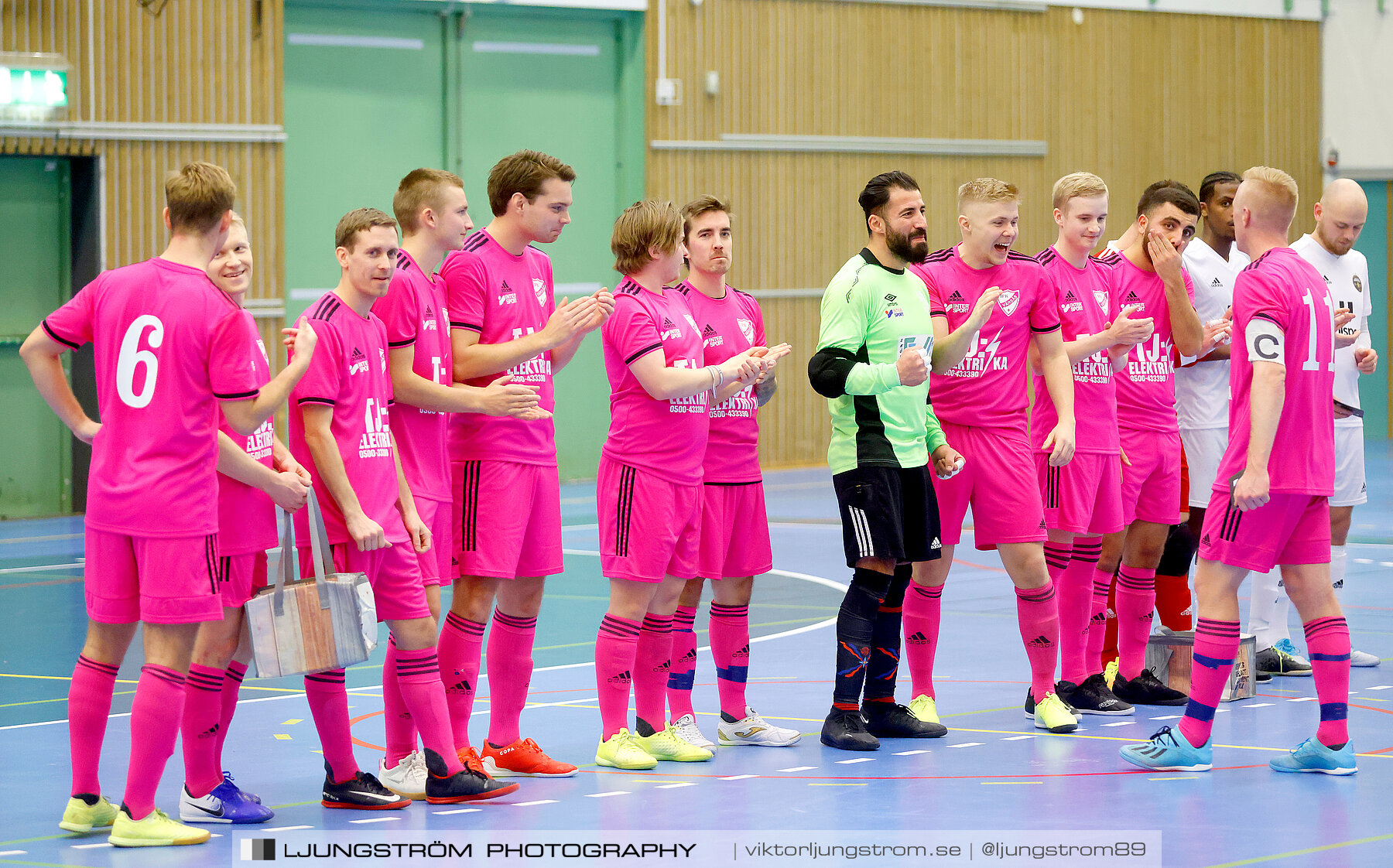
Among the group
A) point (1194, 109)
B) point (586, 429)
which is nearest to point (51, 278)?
point (586, 429)

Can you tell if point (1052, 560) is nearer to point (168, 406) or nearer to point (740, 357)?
point (740, 357)

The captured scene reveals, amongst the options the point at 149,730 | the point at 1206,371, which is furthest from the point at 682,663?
the point at 1206,371

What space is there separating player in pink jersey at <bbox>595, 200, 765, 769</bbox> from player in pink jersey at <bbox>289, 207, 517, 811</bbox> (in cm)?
74

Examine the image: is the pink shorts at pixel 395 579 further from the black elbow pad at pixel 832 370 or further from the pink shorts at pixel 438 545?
the black elbow pad at pixel 832 370

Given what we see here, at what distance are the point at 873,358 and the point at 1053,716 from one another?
159 centimetres

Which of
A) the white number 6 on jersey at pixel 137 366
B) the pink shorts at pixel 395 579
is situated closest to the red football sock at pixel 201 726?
the pink shorts at pixel 395 579

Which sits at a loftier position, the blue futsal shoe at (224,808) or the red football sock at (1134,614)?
the red football sock at (1134,614)

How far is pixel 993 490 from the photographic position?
623 centimetres

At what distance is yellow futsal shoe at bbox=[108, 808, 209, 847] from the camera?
4.58 m

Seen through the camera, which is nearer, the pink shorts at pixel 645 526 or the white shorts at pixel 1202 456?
the pink shorts at pixel 645 526

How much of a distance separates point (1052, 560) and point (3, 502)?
11026 mm

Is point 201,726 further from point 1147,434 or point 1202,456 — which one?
point 1202,456

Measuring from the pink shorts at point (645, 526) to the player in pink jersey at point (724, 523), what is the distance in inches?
7.3

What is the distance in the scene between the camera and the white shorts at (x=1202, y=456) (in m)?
7.33
